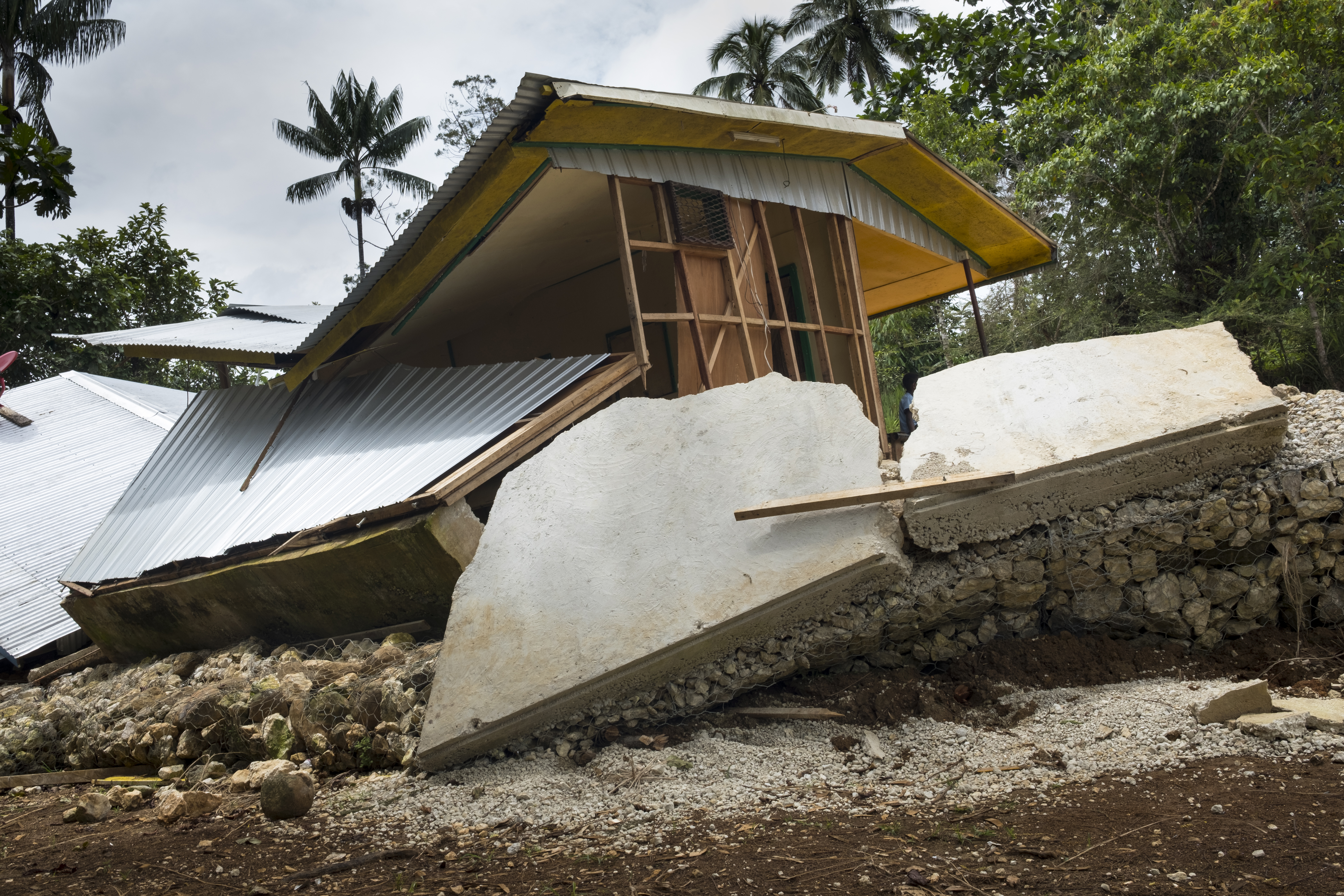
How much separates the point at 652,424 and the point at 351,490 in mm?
2794

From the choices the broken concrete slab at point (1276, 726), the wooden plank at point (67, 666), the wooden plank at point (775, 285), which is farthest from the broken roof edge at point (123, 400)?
the broken concrete slab at point (1276, 726)

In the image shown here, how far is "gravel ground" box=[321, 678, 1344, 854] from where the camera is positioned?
362 centimetres

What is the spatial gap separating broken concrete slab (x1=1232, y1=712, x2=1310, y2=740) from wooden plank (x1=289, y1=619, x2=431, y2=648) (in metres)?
4.88

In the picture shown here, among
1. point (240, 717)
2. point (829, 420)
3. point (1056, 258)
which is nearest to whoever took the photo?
point (829, 420)

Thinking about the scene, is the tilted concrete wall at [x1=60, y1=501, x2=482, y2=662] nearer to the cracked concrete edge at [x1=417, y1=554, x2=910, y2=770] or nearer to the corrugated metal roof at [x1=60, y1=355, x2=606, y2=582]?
the corrugated metal roof at [x1=60, y1=355, x2=606, y2=582]

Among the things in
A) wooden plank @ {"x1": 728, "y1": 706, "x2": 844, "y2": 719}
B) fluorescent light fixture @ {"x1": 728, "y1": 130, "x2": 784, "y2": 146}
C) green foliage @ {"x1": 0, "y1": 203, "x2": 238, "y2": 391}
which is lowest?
wooden plank @ {"x1": 728, "y1": 706, "x2": 844, "y2": 719}

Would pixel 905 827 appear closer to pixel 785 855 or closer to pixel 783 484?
pixel 785 855

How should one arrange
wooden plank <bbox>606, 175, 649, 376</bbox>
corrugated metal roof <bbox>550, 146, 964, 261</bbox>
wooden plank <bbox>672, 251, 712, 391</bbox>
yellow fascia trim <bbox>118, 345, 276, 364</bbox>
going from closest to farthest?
wooden plank <bbox>606, 175, 649, 376</bbox>
corrugated metal roof <bbox>550, 146, 964, 261</bbox>
wooden plank <bbox>672, 251, 712, 391</bbox>
yellow fascia trim <bbox>118, 345, 276, 364</bbox>

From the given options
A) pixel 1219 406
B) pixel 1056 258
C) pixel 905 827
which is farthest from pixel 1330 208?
pixel 905 827

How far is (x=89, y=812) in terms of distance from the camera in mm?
4633

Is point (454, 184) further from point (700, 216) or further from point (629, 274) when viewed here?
point (700, 216)

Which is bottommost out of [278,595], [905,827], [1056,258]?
[905,827]

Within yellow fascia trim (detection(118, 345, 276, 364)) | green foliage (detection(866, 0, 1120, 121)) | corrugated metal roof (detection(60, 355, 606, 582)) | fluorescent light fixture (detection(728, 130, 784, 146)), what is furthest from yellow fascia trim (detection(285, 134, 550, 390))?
green foliage (detection(866, 0, 1120, 121))

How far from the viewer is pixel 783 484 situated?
4.75m
